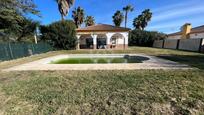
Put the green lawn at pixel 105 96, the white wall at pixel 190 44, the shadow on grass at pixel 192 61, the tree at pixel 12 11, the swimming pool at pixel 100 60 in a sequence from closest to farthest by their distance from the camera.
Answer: the green lawn at pixel 105 96
the shadow on grass at pixel 192 61
the swimming pool at pixel 100 60
the tree at pixel 12 11
the white wall at pixel 190 44

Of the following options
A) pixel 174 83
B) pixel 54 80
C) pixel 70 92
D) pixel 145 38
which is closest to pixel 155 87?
pixel 174 83

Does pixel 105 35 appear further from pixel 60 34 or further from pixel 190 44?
pixel 190 44

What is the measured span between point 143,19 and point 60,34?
24.7 meters

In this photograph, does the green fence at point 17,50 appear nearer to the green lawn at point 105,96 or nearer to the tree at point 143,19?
the green lawn at point 105,96

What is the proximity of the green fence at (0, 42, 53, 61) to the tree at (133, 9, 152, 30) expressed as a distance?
1091 inches

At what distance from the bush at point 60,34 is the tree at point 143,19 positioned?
2266 cm

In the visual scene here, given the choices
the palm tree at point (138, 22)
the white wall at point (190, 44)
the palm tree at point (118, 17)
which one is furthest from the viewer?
the palm tree at point (118, 17)

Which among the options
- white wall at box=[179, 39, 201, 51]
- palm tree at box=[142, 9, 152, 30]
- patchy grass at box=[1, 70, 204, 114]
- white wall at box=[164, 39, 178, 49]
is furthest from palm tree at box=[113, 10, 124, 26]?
patchy grass at box=[1, 70, 204, 114]

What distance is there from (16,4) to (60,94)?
1346 cm

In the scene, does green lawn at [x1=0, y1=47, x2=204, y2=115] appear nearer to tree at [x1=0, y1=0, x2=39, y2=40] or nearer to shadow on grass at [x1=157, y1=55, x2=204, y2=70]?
shadow on grass at [x1=157, y1=55, x2=204, y2=70]

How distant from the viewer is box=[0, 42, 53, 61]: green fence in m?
10.8

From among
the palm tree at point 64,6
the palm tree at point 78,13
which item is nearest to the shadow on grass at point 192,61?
the palm tree at point 64,6

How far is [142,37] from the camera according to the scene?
3309 cm

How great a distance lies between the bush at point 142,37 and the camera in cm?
3302
